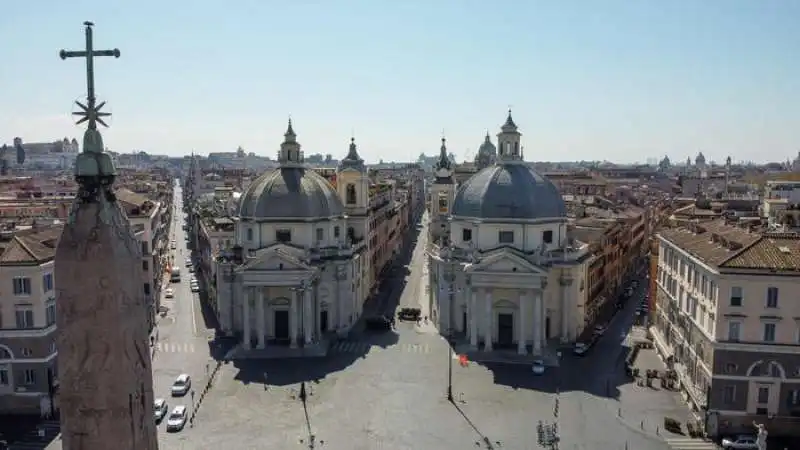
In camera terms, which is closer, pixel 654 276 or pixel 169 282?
pixel 654 276

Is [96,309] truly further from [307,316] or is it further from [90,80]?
[307,316]

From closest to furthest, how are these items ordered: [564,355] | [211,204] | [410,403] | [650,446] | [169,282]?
[650,446] → [410,403] → [564,355] → [169,282] → [211,204]

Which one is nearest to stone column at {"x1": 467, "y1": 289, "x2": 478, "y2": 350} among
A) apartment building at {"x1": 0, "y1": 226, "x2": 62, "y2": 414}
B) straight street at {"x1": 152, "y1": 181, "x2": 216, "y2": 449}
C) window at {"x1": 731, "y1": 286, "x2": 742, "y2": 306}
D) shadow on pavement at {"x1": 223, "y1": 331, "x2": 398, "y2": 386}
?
shadow on pavement at {"x1": 223, "y1": 331, "x2": 398, "y2": 386}

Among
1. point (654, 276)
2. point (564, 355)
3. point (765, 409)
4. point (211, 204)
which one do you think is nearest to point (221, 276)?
point (564, 355)

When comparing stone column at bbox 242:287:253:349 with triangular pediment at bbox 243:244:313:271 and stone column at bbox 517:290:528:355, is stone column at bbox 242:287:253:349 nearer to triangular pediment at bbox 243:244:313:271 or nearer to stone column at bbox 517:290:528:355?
triangular pediment at bbox 243:244:313:271

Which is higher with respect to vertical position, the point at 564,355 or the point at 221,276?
the point at 221,276

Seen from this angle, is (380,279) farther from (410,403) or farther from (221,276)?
(410,403)

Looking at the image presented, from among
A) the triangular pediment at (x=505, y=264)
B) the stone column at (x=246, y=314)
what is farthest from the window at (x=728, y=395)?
the stone column at (x=246, y=314)
